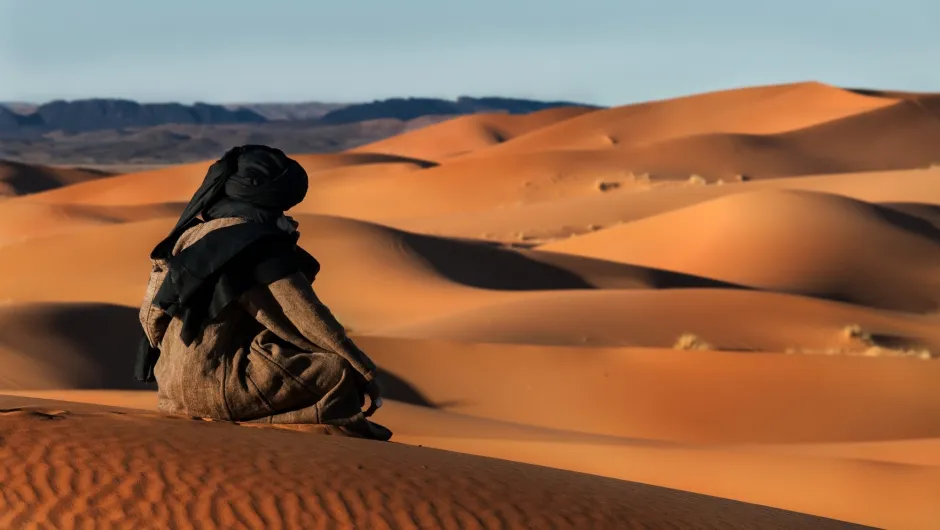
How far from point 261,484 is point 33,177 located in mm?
79983

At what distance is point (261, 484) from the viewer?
6383 millimetres

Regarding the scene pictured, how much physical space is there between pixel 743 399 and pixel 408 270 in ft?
42.3

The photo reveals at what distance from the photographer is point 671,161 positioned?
64312 millimetres

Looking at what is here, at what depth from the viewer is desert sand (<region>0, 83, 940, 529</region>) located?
6527mm

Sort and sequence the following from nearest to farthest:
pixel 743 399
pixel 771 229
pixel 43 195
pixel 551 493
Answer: pixel 551 493
pixel 743 399
pixel 771 229
pixel 43 195

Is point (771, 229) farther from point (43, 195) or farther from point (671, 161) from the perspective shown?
point (43, 195)

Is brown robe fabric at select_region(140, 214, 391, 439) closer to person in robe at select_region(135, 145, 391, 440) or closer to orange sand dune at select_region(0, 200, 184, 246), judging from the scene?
person in robe at select_region(135, 145, 391, 440)

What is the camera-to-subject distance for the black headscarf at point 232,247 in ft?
23.7

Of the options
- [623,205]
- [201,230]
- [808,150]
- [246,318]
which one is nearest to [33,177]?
[808,150]

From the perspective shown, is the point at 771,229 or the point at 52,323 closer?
the point at 52,323

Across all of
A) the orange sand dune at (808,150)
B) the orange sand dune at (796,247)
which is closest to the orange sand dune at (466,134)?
the orange sand dune at (808,150)

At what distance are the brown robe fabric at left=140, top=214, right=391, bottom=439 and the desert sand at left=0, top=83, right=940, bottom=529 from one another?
21 centimetres

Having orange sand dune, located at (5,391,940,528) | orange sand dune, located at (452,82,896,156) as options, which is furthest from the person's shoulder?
orange sand dune, located at (452,82,896,156)

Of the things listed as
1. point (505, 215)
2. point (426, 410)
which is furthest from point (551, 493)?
point (505, 215)
